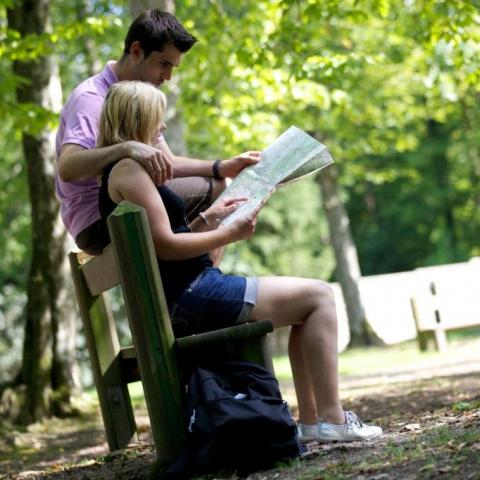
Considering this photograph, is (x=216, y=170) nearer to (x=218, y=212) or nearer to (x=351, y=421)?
(x=218, y=212)

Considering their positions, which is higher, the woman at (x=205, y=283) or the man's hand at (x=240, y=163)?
the man's hand at (x=240, y=163)

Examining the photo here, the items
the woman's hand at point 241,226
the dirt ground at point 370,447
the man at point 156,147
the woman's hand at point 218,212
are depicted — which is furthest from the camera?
the man at point 156,147

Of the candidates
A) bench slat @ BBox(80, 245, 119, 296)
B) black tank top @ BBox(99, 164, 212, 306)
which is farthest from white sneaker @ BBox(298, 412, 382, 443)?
bench slat @ BBox(80, 245, 119, 296)

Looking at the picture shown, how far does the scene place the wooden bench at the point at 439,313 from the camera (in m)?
16.0

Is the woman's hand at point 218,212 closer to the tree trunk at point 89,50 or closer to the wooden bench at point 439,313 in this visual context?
the wooden bench at point 439,313

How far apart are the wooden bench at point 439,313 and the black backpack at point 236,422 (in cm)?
1193

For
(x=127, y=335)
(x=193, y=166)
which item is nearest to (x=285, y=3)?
(x=193, y=166)

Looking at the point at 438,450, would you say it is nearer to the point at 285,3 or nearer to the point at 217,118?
the point at 285,3

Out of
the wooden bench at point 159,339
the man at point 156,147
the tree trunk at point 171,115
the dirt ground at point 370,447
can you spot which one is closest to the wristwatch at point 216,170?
the man at point 156,147

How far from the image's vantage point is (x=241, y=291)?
4.36 m

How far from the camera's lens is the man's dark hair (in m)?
4.92

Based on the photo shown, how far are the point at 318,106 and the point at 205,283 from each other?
1708cm

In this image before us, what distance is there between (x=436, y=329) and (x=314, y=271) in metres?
22.0

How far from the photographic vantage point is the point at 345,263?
2338 centimetres
